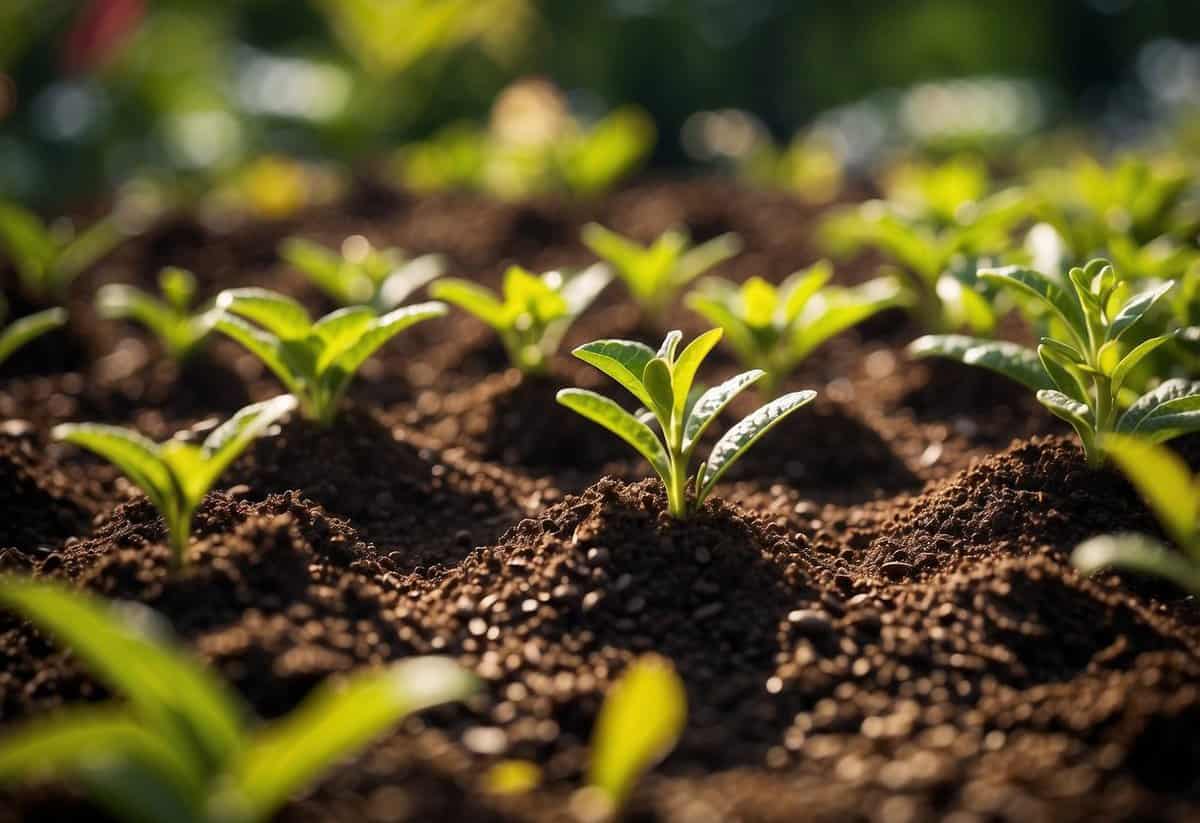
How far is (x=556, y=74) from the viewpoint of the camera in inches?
433

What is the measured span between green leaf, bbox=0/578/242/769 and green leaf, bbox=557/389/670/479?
935 mm

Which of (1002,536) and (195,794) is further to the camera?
(1002,536)

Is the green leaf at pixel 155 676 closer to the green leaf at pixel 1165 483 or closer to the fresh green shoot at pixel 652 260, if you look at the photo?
the green leaf at pixel 1165 483

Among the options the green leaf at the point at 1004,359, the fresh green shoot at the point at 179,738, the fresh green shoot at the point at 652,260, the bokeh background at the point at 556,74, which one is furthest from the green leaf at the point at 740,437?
the bokeh background at the point at 556,74

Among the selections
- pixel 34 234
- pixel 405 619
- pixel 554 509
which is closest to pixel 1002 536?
pixel 554 509

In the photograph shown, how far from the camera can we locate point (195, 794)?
1469mm

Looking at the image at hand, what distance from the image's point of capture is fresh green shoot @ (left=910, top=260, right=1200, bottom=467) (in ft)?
7.91

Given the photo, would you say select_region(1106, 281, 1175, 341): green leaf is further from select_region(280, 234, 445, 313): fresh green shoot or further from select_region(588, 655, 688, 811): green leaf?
select_region(280, 234, 445, 313): fresh green shoot

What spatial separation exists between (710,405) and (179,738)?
4.06ft

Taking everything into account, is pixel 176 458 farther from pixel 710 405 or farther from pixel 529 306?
pixel 529 306

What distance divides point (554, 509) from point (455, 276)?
2.40 metres

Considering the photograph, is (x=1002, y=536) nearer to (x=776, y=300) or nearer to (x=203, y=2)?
(x=776, y=300)

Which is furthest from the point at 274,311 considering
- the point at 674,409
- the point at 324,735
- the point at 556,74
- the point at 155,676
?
the point at 556,74

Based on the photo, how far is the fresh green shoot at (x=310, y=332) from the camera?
2.70 m
